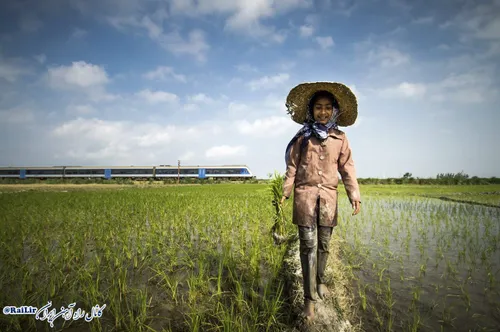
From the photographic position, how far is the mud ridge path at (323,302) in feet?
6.38

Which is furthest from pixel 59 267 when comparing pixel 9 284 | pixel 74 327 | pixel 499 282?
pixel 499 282

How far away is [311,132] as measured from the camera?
7.41 ft

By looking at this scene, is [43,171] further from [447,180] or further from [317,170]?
[447,180]

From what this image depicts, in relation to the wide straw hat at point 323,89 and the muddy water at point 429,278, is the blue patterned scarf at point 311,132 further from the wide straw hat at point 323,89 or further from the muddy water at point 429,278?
the muddy water at point 429,278

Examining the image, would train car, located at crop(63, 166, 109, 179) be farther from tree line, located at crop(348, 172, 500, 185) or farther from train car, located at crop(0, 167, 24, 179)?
tree line, located at crop(348, 172, 500, 185)

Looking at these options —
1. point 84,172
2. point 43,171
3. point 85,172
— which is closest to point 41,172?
point 43,171

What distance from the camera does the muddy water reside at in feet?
6.96

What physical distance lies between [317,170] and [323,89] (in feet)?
2.45

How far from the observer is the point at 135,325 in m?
1.96

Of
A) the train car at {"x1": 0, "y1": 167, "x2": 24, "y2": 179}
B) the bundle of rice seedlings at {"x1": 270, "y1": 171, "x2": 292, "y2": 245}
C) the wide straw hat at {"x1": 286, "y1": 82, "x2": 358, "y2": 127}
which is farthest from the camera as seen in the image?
the train car at {"x1": 0, "y1": 167, "x2": 24, "y2": 179}

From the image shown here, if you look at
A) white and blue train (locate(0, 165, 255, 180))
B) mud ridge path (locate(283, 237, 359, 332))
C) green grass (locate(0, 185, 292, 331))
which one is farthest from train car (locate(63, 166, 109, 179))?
mud ridge path (locate(283, 237, 359, 332))

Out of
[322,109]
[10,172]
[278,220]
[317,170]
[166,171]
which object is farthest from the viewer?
[10,172]

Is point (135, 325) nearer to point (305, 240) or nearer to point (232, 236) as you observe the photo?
point (305, 240)

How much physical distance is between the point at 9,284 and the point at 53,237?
2146mm
